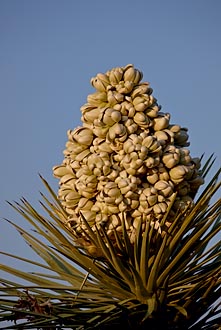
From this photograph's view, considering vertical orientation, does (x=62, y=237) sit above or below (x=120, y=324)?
above

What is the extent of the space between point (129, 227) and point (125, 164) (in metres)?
0.44

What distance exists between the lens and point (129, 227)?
5.00 m

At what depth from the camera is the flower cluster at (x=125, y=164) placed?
196 inches

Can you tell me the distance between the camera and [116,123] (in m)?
5.15

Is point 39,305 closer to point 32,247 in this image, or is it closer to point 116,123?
point 32,247

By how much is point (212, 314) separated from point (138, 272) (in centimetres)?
59

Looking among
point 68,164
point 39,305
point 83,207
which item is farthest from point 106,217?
point 39,305

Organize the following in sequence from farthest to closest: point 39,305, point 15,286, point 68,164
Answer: point 68,164 → point 15,286 → point 39,305

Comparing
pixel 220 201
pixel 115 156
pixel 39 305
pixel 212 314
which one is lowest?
pixel 212 314

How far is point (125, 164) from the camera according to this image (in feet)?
16.5

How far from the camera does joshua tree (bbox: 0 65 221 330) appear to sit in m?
4.82

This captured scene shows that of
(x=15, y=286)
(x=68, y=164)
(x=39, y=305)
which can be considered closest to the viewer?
(x=39, y=305)

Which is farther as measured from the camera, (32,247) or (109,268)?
(32,247)

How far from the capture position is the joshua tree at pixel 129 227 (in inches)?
190
